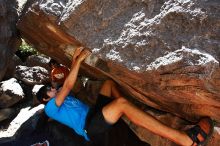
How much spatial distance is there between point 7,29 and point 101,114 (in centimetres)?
240

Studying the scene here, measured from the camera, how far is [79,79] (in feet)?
24.1

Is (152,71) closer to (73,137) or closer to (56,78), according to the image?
(56,78)

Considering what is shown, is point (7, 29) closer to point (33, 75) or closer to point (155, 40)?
point (33, 75)

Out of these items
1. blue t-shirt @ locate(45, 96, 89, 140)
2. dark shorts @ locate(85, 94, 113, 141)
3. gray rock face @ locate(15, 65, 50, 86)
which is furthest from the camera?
gray rock face @ locate(15, 65, 50, 86)

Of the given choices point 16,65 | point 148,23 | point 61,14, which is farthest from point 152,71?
point 16,65

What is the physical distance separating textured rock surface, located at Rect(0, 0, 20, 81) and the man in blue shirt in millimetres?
1099

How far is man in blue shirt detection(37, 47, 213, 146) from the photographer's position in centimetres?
484

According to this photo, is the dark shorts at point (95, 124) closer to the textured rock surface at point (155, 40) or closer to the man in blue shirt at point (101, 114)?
the man in blue shirt at point (101, 114)

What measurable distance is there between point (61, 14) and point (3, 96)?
3.56 meters

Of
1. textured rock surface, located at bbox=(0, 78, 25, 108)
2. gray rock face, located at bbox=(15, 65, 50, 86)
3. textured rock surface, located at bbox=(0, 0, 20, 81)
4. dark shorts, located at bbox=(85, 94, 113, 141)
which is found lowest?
textured rock surface, located at bbox=(0, 78, 25, 108)

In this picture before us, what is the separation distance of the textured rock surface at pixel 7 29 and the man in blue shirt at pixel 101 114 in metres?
1.10

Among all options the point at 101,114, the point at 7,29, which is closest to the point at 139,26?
the point at 101,114

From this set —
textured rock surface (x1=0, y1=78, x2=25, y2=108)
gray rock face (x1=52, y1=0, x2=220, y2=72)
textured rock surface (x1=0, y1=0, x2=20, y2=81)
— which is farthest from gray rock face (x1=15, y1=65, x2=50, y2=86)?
gray rock face (x1=52, y1=0, x2=220, y2=72)

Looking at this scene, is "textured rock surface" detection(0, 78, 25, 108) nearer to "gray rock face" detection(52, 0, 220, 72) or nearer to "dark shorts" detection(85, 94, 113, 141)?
"dark shorts" detection(85, 94, 113, 141)
